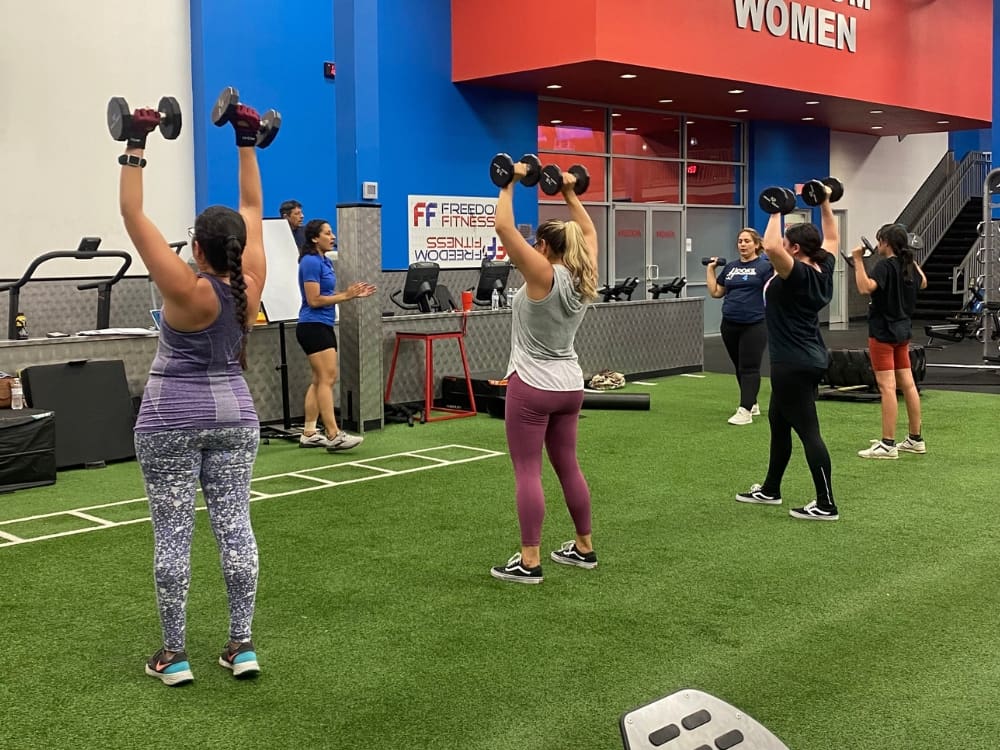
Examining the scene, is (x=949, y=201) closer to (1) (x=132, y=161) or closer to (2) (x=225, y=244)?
(2) (x=225, y=244)

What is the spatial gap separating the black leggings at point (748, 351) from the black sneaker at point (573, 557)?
4145 mm

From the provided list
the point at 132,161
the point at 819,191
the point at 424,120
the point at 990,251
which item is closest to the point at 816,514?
the point at 819,191

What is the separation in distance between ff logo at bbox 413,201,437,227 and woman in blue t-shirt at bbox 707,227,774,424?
207 inches

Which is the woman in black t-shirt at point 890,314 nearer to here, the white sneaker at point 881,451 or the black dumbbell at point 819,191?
the white sneaker at point 881,451

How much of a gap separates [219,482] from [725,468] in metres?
4.20

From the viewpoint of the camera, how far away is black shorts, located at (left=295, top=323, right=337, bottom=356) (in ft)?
25.0

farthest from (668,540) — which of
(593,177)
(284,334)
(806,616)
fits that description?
(593,177)

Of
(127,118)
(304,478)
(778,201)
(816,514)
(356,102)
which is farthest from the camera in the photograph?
(356,102)

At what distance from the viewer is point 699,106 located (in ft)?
51.5

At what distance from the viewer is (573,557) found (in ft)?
15.8

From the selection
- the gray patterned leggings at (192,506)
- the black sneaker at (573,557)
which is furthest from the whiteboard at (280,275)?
the gray patterned leggings at (192,506)

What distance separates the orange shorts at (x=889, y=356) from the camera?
708 centimetres

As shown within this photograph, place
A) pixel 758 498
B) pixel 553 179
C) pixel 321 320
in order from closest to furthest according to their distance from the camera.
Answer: pixel 553 179 → pixel 758 498 → pixel 321 320

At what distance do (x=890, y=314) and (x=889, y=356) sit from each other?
0.29 meters
